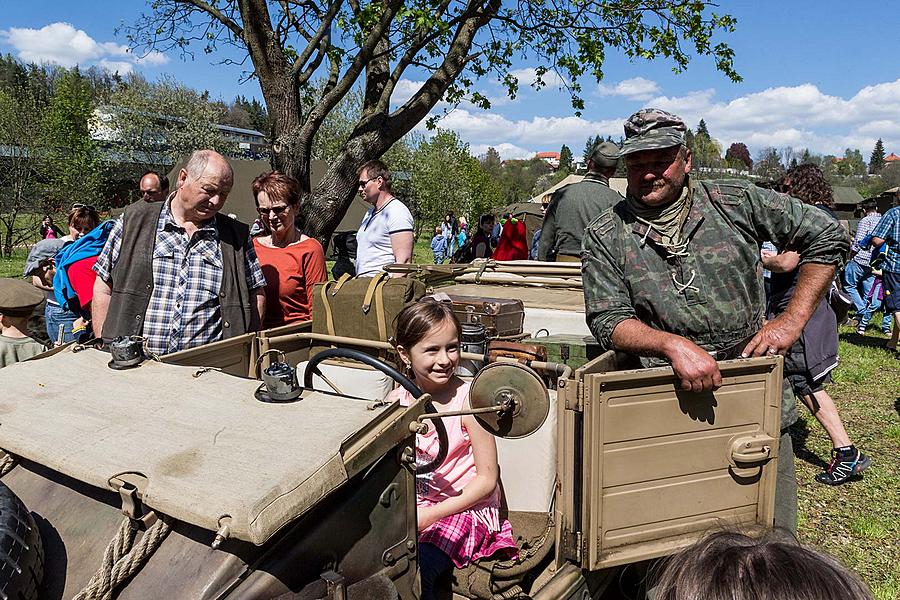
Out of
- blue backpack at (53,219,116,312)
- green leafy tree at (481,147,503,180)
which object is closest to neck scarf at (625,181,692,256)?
blue backpack at (53,219,116,312)

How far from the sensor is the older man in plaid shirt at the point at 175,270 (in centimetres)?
362

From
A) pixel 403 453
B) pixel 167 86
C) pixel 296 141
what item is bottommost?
pixel 403 453

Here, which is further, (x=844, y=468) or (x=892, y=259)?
(x=892, y=259)

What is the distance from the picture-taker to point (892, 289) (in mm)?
8844

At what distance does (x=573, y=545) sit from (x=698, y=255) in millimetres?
1295

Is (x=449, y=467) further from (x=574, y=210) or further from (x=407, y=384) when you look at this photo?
(x=574, y=210)

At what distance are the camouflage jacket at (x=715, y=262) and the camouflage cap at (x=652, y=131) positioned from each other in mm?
282

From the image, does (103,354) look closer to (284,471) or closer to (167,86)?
(284,471)

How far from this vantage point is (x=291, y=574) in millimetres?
1759

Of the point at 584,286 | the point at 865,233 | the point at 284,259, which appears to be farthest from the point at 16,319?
the point at 865,233

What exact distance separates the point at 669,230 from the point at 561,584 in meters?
1.50

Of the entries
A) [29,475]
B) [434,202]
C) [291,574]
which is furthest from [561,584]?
[434,202]

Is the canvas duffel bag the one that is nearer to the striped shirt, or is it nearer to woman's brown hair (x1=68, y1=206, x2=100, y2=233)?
woman's brown hair (x1=68, y1=206, x2=100, y2=233)

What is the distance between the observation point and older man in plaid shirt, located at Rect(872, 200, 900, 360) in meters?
8.64
